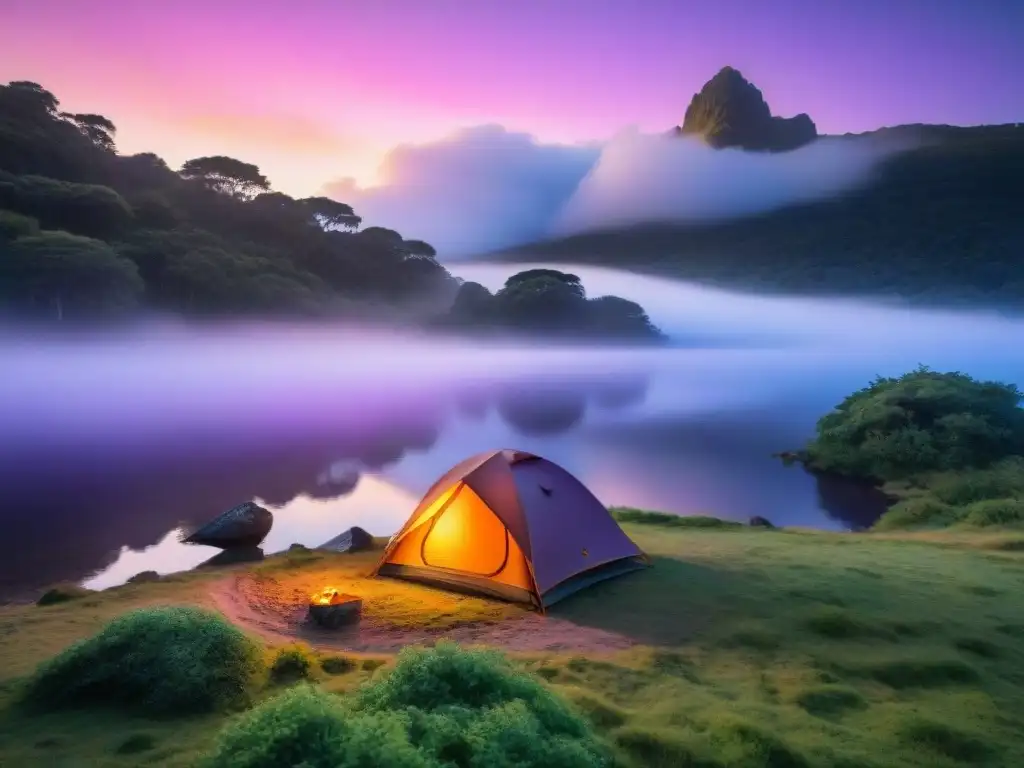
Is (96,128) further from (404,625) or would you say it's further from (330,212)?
(404,625)

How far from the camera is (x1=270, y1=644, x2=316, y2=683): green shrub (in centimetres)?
545

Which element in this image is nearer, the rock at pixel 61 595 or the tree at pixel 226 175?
the rock at pixel 61 595

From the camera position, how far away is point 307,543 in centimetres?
1357

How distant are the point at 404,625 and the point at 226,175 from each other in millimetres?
71301

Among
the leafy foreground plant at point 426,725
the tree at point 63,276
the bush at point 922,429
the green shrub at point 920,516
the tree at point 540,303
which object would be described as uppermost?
A: the tree at point 540,303

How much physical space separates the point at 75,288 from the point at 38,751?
58.5 meters

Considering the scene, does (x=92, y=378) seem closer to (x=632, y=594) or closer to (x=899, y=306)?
(x=632, y=594)

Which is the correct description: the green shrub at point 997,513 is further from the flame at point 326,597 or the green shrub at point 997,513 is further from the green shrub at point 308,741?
the green shrub at point 308,741

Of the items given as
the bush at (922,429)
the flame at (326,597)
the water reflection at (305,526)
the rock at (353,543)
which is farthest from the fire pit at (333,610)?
the bush at (922,429)

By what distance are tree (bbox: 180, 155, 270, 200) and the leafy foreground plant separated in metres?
73.5

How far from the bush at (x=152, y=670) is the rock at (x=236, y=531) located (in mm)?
7437

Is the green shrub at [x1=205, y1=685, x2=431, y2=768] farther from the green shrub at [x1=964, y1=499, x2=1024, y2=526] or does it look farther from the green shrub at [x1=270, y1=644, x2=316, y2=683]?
the green shrub at [x1=964, y1=499, x2=1024, y2=526]

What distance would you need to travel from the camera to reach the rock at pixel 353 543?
10672 millimetres

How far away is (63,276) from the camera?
52375 millimetres
